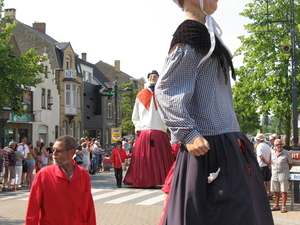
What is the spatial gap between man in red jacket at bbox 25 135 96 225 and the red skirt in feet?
17.7

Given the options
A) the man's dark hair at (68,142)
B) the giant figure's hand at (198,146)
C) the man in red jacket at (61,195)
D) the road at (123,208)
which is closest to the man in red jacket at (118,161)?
the road at (123,208)

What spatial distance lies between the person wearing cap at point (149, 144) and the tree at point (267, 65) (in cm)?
1194

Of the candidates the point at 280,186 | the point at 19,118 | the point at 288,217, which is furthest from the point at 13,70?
the point at 19,118

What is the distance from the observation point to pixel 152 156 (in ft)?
33.8

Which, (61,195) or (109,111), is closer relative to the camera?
(61,195)

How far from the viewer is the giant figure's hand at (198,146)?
110 inches

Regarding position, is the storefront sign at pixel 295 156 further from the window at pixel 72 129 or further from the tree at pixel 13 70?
the window at pixel 72 129

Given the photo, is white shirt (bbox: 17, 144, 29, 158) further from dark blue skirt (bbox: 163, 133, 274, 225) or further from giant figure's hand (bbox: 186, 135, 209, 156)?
giant figure's hand (bbox: 186, 135, 209, 156)

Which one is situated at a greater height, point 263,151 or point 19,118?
point 19,118

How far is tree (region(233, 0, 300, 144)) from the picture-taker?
2095 centimetres

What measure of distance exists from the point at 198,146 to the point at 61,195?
221 centimetres

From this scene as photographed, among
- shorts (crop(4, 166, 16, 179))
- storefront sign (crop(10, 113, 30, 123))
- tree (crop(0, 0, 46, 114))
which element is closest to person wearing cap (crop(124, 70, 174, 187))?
shorts (crop(4, 166, 16, 179))

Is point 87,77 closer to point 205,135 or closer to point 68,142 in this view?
point 68,142

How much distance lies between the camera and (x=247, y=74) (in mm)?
23047
